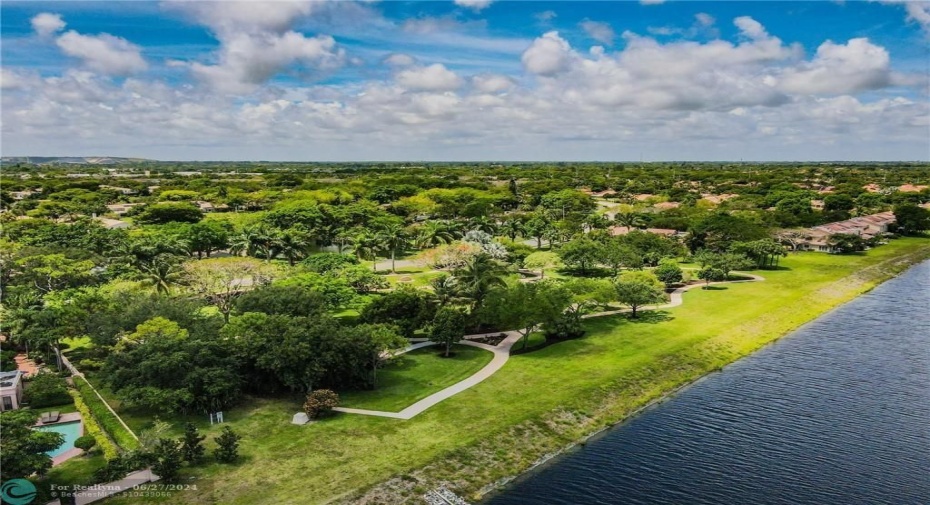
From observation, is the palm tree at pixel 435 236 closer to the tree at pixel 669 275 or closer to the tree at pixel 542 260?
the tree at pixel 542 260

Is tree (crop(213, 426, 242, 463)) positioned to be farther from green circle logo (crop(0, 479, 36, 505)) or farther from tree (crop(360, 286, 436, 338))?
tree (crop(360, 286, 436, 338))

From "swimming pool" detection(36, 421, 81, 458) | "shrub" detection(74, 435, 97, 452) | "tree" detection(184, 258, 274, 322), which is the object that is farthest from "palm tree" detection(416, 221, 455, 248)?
"shrub" detection(74, 435, 97, 452)

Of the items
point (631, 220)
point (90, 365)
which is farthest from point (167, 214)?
point (631, 220)

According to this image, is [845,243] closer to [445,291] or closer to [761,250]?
[761,250]

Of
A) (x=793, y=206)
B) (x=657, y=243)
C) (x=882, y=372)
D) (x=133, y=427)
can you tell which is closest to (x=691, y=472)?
(x=882, y=372)

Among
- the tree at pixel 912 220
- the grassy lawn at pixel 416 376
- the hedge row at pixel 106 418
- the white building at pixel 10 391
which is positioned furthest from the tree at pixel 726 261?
the white building at pixel 10 391
